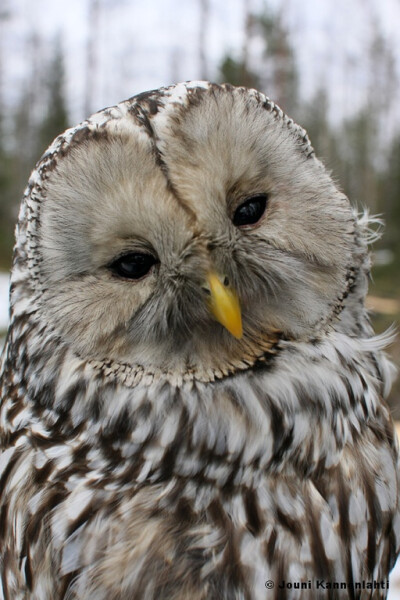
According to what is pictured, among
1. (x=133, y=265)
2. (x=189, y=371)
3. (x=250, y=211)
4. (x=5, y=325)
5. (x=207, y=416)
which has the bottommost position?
(x=5, y=325)

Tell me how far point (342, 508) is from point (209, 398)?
48 centimetres

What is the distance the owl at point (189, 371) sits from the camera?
4.69ft

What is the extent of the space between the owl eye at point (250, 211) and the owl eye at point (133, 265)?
0.23m

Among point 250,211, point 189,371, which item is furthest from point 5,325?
point 250,211

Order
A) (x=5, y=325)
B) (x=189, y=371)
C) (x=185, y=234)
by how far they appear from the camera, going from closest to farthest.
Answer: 1. (x=185, y=234)
2. (x=189, y=371)
3. (x=5, y=325)

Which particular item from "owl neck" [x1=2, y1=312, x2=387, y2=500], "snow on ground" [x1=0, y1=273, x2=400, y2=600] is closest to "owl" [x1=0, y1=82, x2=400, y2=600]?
"owl neck" [x1=2, y1=312, x2=387, y2=500]

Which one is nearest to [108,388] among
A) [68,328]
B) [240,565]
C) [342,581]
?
[68,328]

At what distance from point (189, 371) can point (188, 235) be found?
15.2 inches

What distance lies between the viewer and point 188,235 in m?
1.38

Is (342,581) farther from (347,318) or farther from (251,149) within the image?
(251,149)

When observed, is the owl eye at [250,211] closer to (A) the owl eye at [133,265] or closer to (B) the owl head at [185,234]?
(B) the owl head at [185,234]

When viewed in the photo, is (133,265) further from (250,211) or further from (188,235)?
(250,211)

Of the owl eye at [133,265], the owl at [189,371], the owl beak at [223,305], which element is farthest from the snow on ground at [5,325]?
the owl eye at [133,265]

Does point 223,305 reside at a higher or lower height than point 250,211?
lower
